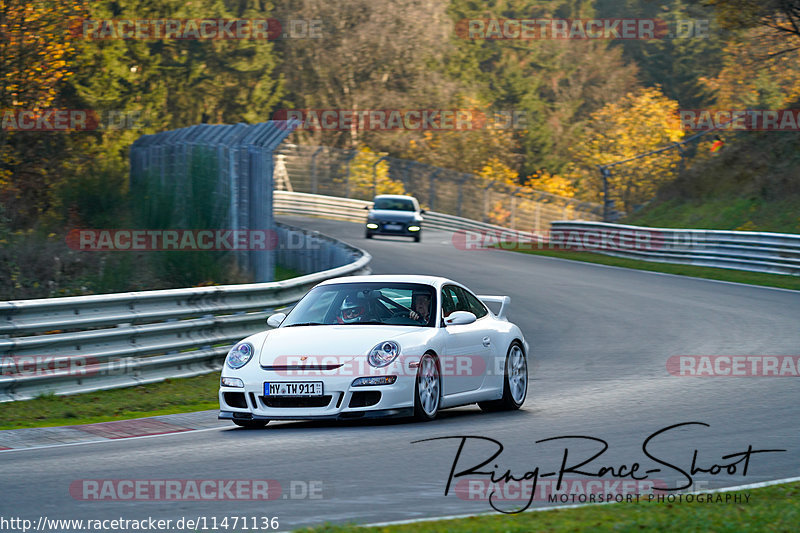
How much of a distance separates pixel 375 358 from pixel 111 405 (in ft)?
10.9

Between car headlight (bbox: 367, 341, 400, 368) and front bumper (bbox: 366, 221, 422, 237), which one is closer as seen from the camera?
car headlight (bbox: 367, 341, 400, 368)

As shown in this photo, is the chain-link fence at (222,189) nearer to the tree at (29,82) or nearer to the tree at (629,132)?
the tree at (29,82)

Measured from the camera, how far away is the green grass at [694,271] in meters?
26.5

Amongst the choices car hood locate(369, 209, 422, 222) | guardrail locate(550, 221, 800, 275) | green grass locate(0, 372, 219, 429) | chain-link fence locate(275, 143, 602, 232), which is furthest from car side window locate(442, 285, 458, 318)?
chain-link fence locate(275, 143, 602, 232)

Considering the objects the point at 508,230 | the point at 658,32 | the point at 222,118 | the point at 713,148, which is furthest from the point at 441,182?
the point at 658,32

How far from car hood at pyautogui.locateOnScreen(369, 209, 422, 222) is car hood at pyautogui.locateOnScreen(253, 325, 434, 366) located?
30719 millimetres

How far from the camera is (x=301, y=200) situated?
188 feet

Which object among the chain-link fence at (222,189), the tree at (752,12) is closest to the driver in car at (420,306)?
the chain-link fence at (222,189)

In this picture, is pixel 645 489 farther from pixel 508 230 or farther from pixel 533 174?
pixel 533 174

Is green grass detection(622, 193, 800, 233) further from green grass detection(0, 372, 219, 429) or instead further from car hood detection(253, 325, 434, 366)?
car hood detection(253, 325, 434, 366)

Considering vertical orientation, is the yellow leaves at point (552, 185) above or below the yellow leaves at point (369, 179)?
below

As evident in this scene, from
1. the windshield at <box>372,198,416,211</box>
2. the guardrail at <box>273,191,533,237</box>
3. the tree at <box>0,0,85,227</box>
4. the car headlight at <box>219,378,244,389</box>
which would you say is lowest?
the guardrail at <box>273,191,533,237</box>

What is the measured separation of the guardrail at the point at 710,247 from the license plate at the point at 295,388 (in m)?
20.2

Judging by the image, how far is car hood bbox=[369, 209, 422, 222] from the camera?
4128 cm
